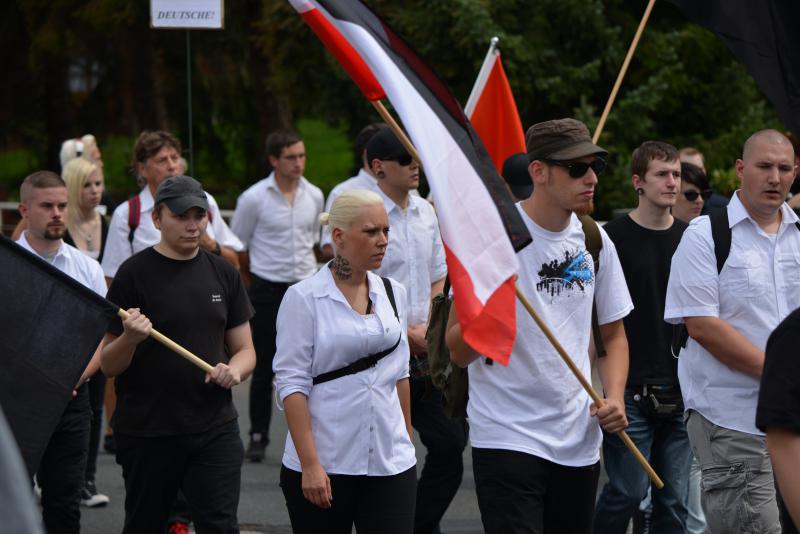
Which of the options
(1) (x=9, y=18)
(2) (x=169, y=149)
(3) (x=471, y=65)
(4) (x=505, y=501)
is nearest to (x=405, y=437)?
(4) (x=505, y=501)

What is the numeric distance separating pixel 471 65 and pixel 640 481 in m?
9.60

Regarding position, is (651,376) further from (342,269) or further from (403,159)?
(342,269)

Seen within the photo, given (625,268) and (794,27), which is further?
(625,268)

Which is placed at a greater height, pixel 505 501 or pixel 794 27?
pixel 794 27

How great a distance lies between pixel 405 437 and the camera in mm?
5355

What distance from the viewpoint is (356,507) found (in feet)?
17.3

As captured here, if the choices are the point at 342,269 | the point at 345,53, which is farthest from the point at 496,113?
the point at 345,53

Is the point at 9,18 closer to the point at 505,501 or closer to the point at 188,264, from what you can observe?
the point at 188,264

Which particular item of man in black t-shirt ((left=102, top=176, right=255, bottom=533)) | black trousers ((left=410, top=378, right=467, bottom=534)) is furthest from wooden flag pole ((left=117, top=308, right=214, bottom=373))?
black trousers ((left=410, top=378, right=467, bottom=534))

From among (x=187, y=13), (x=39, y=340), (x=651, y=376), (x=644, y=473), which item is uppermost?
(x=187, y=13)

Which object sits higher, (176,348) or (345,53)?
(345,53)

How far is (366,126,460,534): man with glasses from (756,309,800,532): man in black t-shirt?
368 centimetres

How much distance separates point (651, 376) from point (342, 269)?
210 centimetres

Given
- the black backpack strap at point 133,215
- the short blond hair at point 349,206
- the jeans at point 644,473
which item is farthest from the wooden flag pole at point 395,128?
the black backpack strap at point 133,215
